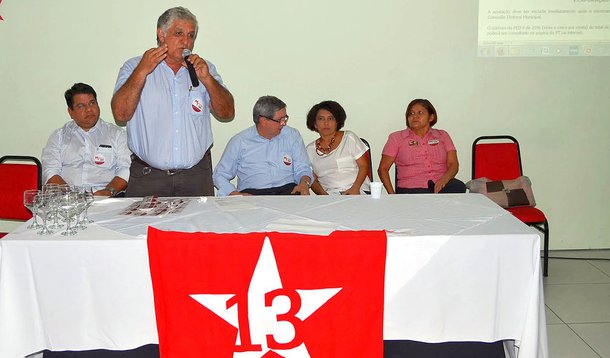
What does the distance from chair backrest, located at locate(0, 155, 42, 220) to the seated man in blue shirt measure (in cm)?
111

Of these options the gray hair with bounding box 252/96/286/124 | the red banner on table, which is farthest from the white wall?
the red banner on table

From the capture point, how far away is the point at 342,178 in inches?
171

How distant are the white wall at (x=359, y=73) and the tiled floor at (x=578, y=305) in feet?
1.33

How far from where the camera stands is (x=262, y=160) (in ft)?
13.3

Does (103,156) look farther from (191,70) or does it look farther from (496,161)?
(496,161)

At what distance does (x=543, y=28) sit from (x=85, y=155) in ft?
10.9

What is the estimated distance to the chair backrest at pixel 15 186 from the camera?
3799mm

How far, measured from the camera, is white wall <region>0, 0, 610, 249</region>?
4.41 m

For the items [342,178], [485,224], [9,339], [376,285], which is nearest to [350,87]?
[342,178]

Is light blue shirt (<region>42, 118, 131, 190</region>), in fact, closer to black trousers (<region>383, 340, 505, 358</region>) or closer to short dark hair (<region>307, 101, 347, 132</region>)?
short dark hair (<region>307, 101, 347, 132</region>)

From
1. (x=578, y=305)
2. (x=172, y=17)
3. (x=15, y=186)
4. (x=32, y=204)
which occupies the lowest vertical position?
(x=578, y=305)

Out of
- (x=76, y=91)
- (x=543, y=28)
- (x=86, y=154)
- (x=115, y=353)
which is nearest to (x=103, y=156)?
(x=86, y=154)

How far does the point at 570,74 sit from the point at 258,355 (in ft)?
11.5

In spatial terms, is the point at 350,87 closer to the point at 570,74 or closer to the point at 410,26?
the point at 410,26
